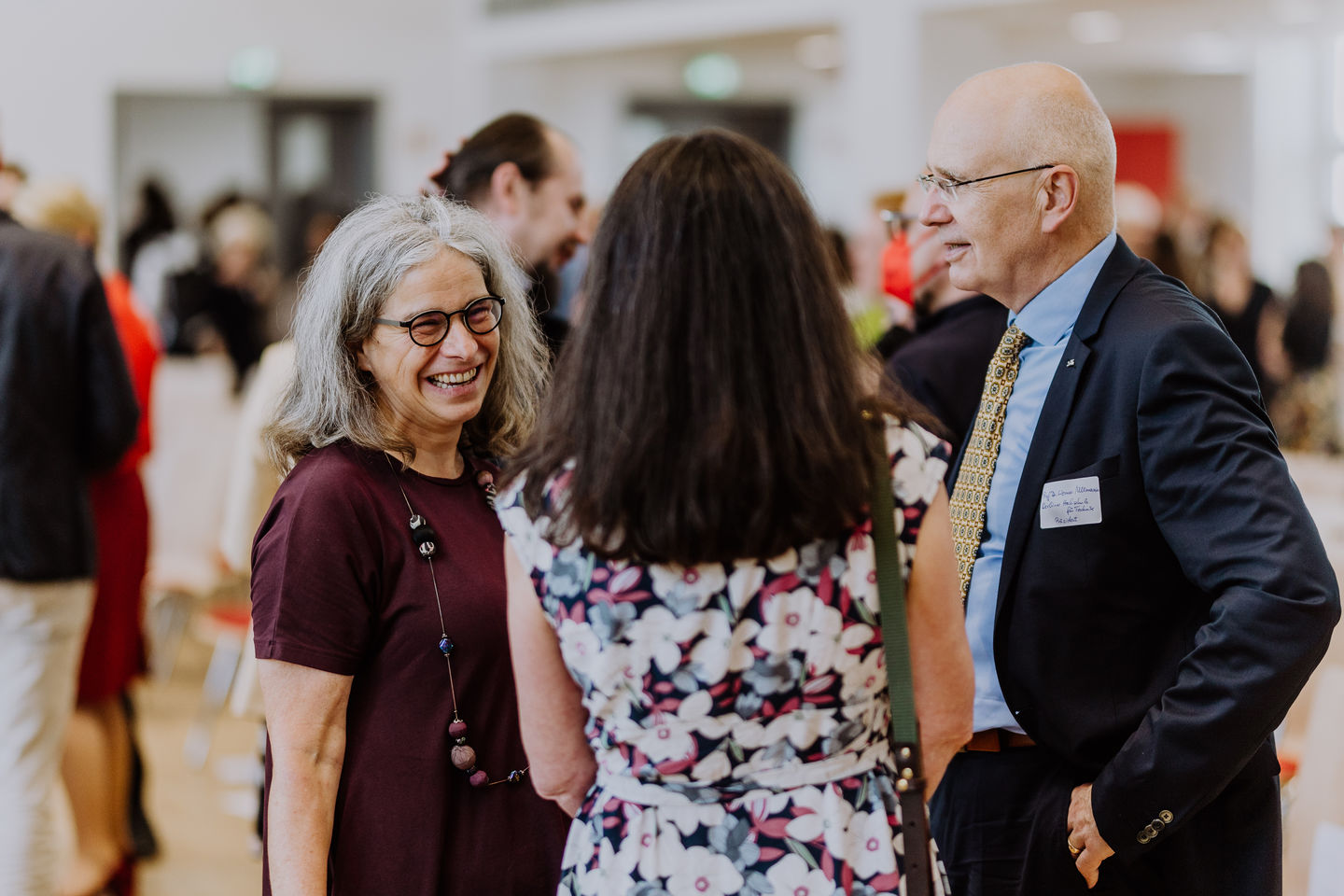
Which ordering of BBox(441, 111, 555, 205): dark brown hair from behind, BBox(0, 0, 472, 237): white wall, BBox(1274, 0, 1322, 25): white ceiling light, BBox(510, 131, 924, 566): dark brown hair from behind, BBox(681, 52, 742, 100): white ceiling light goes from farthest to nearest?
BBox(681, 52, 742, 100): white ceiling light → BBox(1274, 0, 1322, 25): white ceiling light → BBox(0, 0, 472, 237): white wall → BBox(441, 111, 555, 205): dark brown hair from behind → BBox(510, 131, 924, 566): dark brown hair from behind

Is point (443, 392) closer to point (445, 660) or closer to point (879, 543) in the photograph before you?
point (445, 660)

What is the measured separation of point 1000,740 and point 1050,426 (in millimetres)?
468

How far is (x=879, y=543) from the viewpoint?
4.38 ft

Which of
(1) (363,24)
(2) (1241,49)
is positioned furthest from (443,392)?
(2) (1241,49)

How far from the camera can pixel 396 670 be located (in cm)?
173

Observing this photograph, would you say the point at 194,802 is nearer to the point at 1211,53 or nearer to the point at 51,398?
the point at 51,398

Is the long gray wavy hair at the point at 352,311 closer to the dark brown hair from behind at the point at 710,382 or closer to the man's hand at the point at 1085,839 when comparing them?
the dark brown hair from behind at the point at 710,382

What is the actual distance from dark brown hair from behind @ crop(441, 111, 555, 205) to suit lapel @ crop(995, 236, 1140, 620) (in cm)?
137

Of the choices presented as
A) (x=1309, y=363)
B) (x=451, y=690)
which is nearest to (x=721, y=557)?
(x=451, y=690)

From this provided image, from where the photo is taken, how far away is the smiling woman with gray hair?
1.67m

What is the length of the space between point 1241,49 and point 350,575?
46.1ft

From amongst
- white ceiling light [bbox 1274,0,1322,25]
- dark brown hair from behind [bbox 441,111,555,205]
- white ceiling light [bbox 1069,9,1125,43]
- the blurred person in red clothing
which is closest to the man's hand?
dark brown hair from behind [bbox 441,111,555,205]

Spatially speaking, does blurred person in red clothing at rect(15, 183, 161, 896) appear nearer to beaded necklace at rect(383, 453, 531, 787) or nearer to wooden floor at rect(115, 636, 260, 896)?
wooden floor at rect(115, 636, 260, 896)

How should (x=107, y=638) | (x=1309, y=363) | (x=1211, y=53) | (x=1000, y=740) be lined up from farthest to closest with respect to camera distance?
(x=1211, y=53) < (x=1309, y=363) < (x=107, y=638) < (x=1000, y=740)
